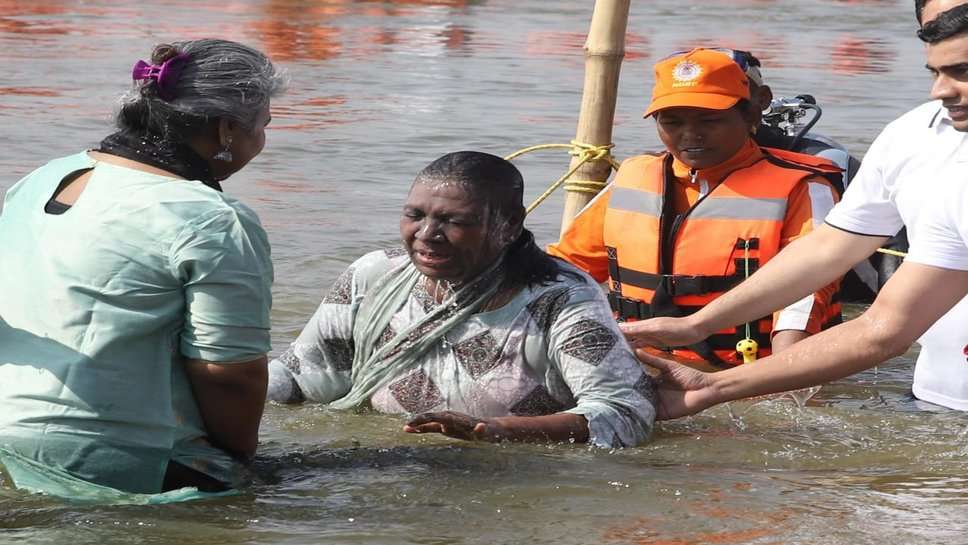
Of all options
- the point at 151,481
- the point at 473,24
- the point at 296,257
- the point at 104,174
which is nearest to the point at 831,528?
the point at 151,481

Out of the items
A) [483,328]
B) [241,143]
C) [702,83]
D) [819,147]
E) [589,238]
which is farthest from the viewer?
[819,147]

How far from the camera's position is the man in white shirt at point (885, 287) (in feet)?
14.8

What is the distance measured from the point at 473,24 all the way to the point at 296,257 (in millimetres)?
17547

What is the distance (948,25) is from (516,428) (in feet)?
5.08

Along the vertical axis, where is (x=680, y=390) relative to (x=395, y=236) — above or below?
above

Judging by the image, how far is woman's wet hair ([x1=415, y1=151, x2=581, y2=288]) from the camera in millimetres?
4652

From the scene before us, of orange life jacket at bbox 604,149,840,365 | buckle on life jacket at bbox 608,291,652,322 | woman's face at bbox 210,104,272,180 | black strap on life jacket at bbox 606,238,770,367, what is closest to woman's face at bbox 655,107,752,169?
orange life jacket at bbox 604,149,840,365

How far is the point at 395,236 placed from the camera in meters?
9.79

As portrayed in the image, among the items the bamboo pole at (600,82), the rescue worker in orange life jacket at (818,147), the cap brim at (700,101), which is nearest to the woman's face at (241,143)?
the cap brim at (700,101)

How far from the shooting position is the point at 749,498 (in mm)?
4605

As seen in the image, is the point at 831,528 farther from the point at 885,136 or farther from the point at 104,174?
the point at 104,174

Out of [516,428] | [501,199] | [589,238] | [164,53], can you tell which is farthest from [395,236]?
[164,53]

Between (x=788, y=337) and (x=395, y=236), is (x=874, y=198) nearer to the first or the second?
(x=788, y=337)

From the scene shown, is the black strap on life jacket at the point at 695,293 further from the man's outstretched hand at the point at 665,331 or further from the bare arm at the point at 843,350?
the bare arm at the point at 843,350
